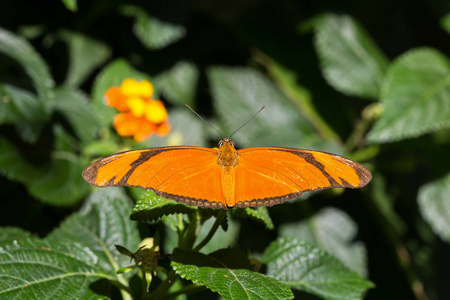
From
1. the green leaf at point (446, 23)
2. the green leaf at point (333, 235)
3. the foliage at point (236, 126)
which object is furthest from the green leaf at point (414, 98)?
the green leaf at point (333, 235)

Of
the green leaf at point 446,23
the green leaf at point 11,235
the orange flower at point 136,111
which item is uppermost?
the green leaf at point 446,23

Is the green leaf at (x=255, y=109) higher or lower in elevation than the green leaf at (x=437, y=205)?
higher

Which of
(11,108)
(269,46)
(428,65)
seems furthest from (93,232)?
(428,65)

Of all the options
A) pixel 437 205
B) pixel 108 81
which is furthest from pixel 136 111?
pixel 437 205

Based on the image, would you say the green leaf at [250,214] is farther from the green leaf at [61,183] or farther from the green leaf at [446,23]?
the green leaf at [446,23]

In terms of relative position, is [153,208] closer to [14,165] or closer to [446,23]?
[14,165]

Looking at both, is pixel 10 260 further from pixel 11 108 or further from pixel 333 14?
pixel 333 14

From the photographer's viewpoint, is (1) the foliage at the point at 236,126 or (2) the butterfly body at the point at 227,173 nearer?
(2) the butterfly body at the point at 227,173
